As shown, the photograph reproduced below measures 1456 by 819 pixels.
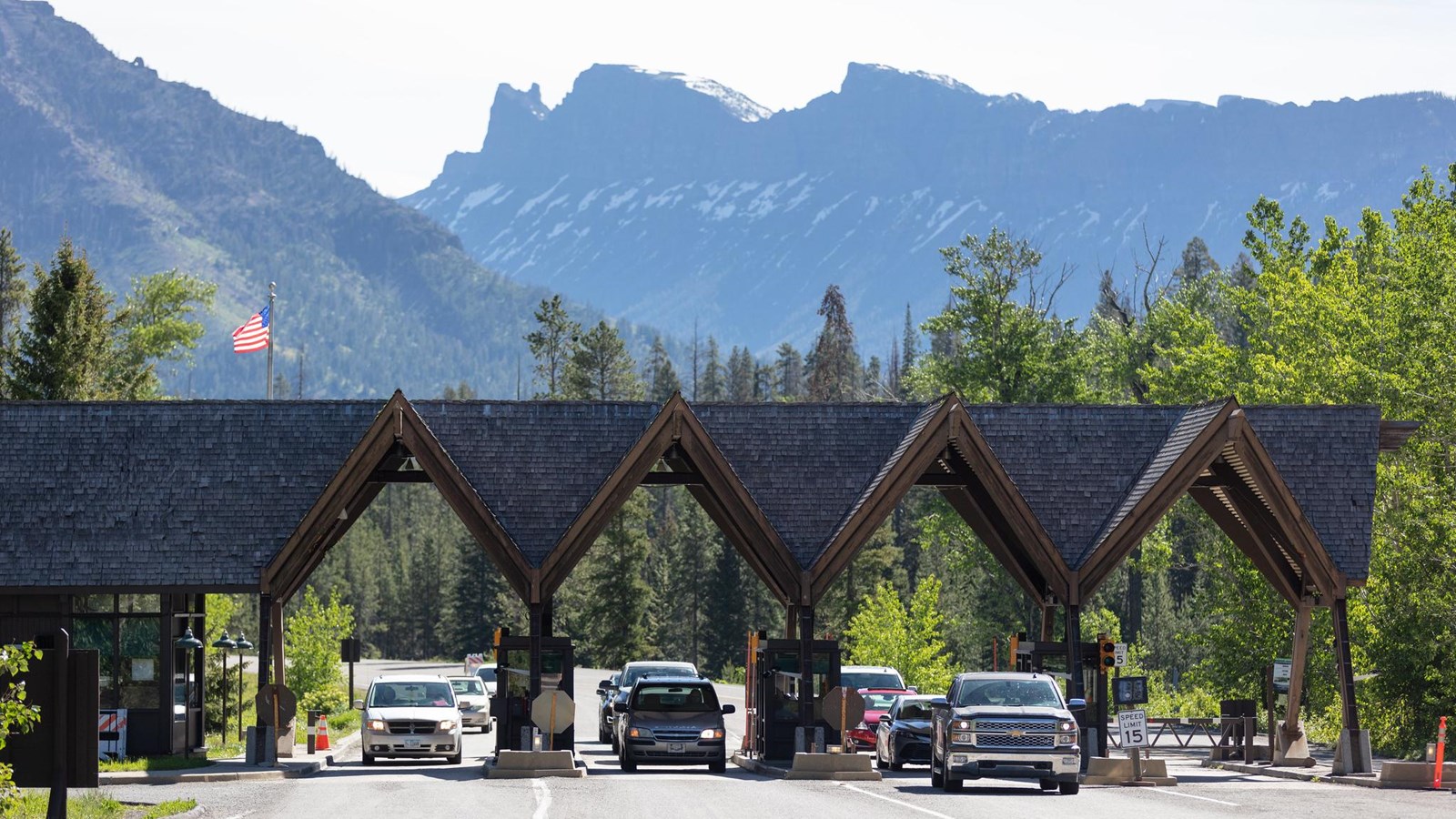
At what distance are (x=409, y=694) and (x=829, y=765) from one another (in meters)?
10.6

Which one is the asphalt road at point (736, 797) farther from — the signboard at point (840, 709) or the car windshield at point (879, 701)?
the car windshield at point (879, 701)

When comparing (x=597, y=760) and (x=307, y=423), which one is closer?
(x=307, y=423)

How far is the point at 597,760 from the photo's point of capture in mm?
37344

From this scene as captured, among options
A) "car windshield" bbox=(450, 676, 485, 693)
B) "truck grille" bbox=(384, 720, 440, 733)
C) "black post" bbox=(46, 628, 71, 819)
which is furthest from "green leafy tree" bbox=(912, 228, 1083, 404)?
"black post" bbox=(46, 628, 71, 819)

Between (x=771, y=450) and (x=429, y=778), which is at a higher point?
(x=771, y=450)

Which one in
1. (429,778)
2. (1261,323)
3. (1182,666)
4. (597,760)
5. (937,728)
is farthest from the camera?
(1182,666)

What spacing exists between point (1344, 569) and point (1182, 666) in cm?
6230

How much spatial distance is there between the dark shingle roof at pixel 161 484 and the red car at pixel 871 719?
1221 centimetres

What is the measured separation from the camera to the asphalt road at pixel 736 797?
70.0 feet

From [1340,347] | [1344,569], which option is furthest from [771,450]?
[1340,347]

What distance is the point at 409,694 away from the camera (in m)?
36.9

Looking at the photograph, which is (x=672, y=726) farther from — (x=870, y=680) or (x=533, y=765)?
(x=870, y=680)

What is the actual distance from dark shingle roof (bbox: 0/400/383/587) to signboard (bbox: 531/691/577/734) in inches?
A: 214

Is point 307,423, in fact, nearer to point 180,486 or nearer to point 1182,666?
point 180,486
